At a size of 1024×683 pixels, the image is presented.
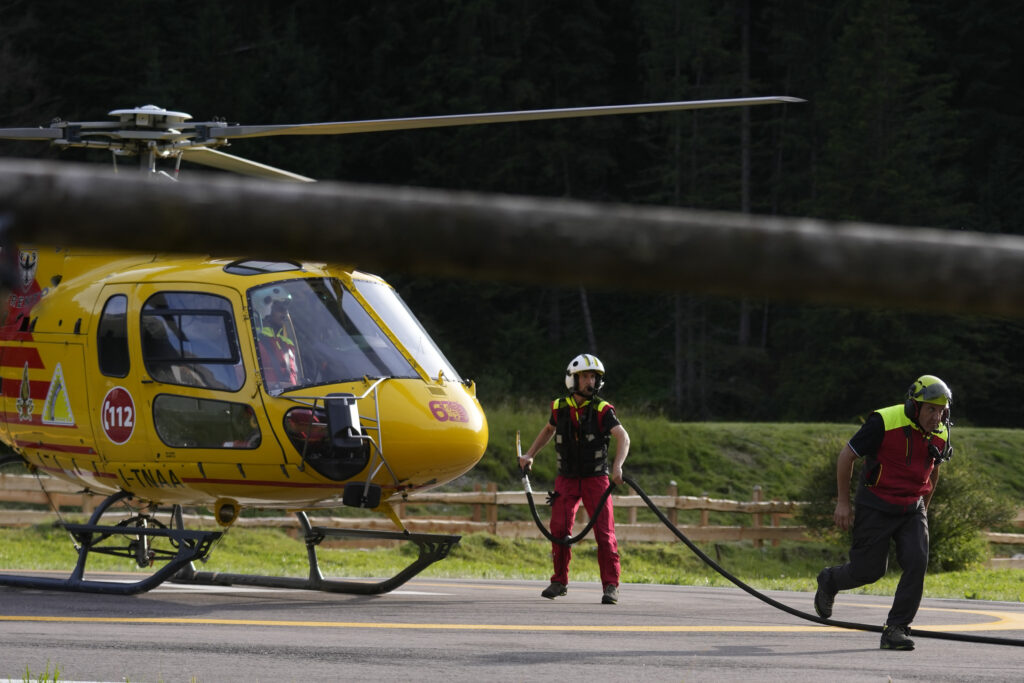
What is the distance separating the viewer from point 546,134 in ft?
192

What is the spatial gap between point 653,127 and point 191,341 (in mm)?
49637

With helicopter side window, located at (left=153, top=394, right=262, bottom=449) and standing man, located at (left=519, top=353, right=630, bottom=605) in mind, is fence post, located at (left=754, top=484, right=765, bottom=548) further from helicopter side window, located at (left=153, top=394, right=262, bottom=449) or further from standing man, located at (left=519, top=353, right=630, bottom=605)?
helicopter side window, located at (left=153, top=394, right=262, bottom=449)

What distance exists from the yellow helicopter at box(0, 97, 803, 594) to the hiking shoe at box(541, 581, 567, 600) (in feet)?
4.04

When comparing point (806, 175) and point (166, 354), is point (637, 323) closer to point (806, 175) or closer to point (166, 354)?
point (806, 175)

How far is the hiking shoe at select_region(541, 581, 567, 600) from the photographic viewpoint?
39.3 feet

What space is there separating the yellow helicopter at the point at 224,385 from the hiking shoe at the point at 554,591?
1.23 metres

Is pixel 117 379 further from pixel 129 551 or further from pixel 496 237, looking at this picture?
pixel 496 237

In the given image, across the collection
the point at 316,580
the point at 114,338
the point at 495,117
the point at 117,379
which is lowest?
the point at 316,580

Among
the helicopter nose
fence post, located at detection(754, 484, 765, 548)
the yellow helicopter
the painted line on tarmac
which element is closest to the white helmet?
the yellow helicopter

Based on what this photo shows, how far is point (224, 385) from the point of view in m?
10.3

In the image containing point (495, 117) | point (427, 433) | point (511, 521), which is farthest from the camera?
point (511, 521)

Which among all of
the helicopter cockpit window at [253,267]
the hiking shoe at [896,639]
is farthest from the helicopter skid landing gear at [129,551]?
the hiking shoe at [896,639]

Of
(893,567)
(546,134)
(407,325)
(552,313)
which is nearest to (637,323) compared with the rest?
(552,313)

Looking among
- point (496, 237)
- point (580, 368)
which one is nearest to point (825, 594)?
point (580, 368)
